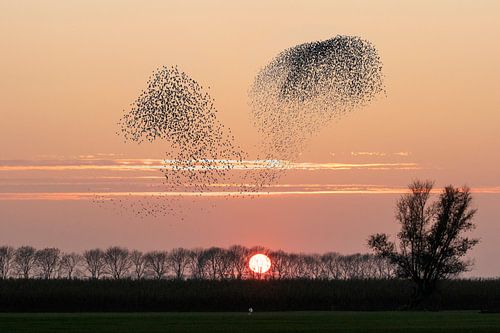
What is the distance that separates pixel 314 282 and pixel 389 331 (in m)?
65.0

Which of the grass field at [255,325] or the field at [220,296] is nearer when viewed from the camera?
the grass field at [255,325]

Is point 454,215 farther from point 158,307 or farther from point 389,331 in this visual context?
point 389,331

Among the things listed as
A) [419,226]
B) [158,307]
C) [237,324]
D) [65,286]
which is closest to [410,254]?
[419,226]

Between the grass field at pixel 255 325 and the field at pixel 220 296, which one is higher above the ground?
the field at pixel 220 296

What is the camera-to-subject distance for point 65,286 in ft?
409

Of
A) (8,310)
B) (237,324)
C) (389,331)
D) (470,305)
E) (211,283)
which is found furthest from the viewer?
(211,283)

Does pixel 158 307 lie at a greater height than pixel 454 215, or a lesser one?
lesser

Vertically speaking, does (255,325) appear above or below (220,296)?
below

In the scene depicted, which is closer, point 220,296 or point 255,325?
point 255,325

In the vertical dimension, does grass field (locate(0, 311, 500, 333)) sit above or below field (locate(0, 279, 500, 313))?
below

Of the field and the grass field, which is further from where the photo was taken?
the field

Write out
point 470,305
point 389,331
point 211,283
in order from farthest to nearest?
point 211,283, point 470,305, point 389,331

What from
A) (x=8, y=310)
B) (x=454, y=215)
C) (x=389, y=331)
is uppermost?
(x=454, y=215)

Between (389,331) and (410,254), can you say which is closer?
(389,331)
